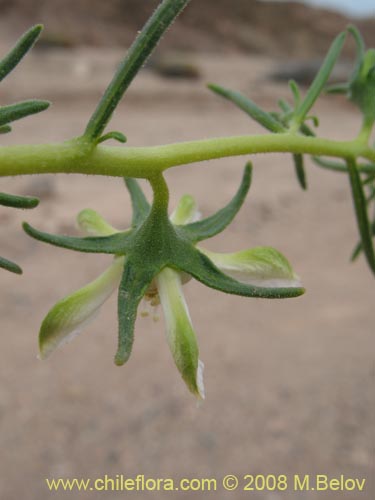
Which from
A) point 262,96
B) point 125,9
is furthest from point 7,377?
point 125,9

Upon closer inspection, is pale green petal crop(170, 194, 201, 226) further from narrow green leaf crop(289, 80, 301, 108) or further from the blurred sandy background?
the blurred sandy background

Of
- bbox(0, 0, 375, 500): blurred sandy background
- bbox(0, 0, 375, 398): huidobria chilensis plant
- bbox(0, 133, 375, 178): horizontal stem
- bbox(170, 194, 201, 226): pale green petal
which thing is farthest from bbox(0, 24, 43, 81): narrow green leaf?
bbox(0, 0, 375, 500): blurred sandy background

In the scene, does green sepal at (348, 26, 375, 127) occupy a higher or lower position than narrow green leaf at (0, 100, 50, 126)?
higher

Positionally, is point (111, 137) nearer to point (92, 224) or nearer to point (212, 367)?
point (92, 224)

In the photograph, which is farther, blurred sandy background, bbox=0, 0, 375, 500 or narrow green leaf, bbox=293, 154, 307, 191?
blurred sandy background, bbox=0, 0, 375, 500

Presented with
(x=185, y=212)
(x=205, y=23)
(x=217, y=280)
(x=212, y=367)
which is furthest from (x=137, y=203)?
(x=205, y=23)

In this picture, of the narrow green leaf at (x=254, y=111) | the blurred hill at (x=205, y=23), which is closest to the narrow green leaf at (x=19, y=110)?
the narrow green leaf at (x=254, y=111)
